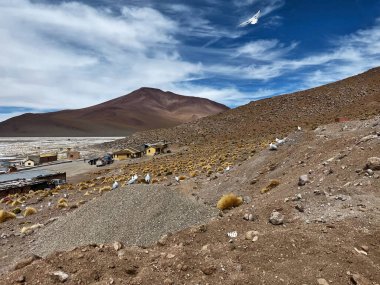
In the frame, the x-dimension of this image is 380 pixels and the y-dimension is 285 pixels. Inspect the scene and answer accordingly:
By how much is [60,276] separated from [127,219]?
4781 mm

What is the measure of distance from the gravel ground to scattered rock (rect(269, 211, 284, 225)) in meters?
2.28

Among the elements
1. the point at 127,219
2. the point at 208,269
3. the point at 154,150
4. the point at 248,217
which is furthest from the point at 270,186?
the point at 154,150

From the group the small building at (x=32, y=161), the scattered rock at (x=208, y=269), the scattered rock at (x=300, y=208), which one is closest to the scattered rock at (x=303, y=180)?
the scattered rock at (x=300, y=208)

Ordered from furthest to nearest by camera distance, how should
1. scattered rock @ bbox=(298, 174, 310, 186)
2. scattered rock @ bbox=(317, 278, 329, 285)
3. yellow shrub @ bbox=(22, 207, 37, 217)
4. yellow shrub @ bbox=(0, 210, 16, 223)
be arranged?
yellow shrub @ bbox=(22, 207, 37, 217) < yellow shrub @ bbox=(0, 210, 16, 223) < scattered rock @ bbox=(298, 174, 310, 186) < scattered rock @ bbox=(317, 278, 329, 285)

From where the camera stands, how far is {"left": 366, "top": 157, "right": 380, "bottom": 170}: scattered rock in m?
10.3

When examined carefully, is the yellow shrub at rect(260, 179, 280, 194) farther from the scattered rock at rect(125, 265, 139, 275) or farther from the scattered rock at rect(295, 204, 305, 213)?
the scattered rock at rect(125, 265, 139, 275)

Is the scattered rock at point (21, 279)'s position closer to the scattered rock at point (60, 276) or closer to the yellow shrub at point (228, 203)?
the scattered rock at point (60, 276)

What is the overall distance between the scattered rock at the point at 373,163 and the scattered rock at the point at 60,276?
857cm

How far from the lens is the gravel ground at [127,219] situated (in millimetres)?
10078

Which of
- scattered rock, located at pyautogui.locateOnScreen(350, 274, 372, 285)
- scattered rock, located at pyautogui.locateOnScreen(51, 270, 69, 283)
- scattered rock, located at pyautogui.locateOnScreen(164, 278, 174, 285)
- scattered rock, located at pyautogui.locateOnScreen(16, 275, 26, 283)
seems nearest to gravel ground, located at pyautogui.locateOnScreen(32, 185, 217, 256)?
scattered rock, located at pyautogui.locateOnScreen(51, 270, 69, 283)

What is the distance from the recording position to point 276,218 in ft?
28.3

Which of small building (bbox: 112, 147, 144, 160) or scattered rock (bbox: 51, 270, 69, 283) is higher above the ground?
scattered rock (bbox: 51, 270, 69, 283)

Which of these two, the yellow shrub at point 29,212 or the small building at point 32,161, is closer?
the yellow shrub at point 29,212

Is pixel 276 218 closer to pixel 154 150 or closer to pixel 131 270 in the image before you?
pixel 131 270
